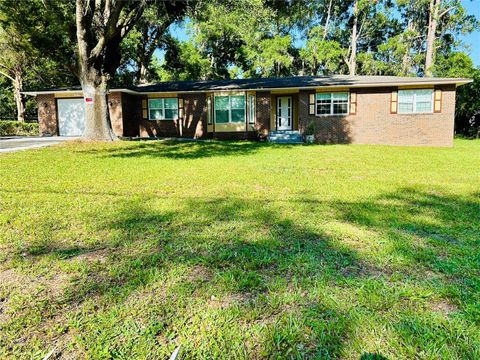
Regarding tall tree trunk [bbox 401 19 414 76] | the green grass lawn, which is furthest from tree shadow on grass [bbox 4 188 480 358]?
tall tree trunk [bbox 401 19 414 76]

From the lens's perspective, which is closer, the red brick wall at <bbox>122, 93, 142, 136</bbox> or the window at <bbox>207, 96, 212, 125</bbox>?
the window at <bbox>207, 96, 212, 125</bbox>

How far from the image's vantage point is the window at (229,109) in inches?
687

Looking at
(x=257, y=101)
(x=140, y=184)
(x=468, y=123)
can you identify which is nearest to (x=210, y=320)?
(x=140, y=184)

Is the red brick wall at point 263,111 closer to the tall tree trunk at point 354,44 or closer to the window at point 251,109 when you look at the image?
the window at point 251,109

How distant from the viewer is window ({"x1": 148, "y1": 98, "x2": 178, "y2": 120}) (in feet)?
60.2

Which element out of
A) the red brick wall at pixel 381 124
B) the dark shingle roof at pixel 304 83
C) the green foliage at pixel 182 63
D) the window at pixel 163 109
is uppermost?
the green foliage at pixel 182 63

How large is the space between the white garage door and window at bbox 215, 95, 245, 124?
7.32 m

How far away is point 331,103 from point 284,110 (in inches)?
98.9

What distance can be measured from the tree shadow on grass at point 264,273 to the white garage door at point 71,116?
632 inches

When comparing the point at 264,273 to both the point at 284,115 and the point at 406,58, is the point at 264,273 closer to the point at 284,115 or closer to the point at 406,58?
the point at 284,115

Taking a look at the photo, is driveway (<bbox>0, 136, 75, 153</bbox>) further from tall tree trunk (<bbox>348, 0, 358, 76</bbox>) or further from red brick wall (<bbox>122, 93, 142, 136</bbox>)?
tall tree trunk (<bbox>348, 0, 358, 76</bbox>)

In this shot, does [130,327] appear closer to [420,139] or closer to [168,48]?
[420,139]

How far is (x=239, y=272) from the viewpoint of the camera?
2.67 metres

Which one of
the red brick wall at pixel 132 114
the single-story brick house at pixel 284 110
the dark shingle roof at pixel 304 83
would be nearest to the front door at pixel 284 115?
the single-story brick house at pixel 284 110
